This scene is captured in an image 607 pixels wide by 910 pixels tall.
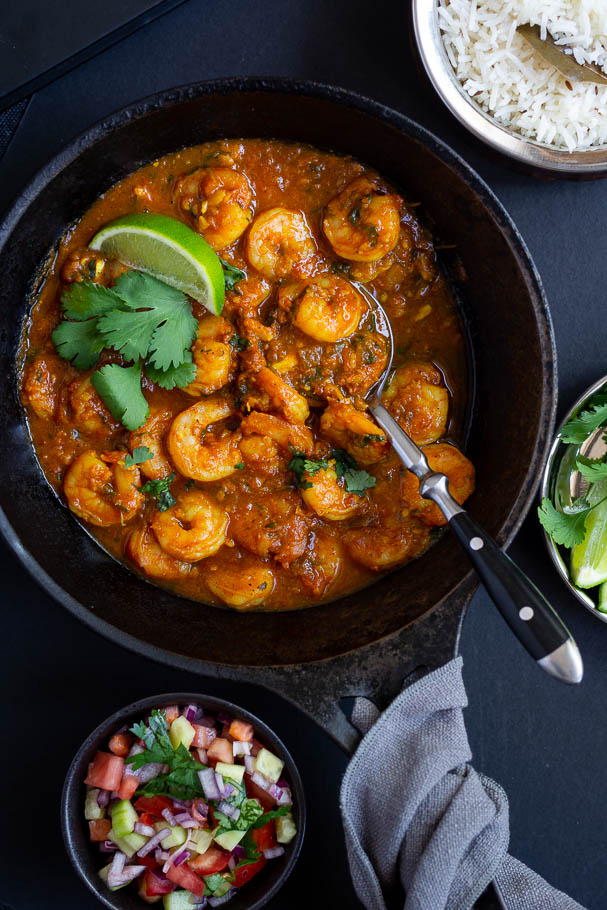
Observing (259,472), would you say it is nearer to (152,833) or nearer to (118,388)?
(118,388)

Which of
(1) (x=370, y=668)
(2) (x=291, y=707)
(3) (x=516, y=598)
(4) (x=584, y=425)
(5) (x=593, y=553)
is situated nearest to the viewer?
(3) (x=516, y=598)

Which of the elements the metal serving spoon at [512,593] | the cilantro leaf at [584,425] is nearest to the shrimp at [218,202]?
the metal serving spoon at [512,593]

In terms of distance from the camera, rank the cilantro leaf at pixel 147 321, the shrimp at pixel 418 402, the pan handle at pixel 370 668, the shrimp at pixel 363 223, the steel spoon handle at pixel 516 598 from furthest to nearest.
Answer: the shrimp at pixel 418 402 < the shrimp at pixel 363 223 < the cilantro leaf at pixel 147 321 < the pan handle at pixel 370 668 < the steel spoon handle at pixel 516 598

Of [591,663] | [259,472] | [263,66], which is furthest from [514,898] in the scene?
[263,66]

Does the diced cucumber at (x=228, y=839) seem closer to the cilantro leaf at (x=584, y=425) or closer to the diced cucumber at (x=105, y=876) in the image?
the diced cucumber at (x=105, y=876)

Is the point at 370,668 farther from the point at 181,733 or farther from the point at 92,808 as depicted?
the point at 92,808

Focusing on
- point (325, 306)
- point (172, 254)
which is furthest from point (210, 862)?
point (172, 254)
